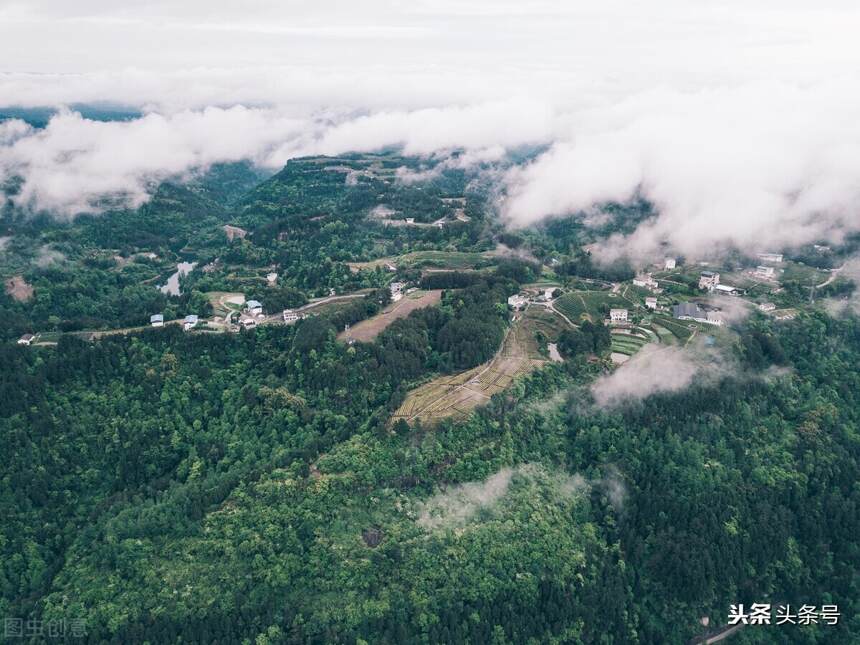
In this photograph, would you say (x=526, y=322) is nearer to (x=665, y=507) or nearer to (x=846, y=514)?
(x=665, y=507)

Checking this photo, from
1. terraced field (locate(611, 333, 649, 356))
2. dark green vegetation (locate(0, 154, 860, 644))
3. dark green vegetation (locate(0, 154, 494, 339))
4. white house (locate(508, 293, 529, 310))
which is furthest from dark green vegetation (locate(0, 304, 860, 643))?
dark green vegetation (locate(0, 154, 494, 339))

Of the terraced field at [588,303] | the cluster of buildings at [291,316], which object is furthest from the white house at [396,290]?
the terraced field at [588,303]

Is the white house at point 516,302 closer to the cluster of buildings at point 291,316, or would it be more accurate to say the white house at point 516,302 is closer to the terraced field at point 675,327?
the terraced field at point 675,327

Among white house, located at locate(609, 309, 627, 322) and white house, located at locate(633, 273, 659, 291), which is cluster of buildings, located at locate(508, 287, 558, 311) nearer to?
white house, located at locate(609, 309, 627, 322)

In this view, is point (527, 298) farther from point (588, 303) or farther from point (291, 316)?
point (291, 316)

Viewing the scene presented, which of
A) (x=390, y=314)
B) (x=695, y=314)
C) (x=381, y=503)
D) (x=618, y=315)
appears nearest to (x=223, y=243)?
(x=390, y=314)

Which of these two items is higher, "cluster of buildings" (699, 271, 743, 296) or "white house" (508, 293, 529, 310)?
"white house" (508, 293, 529, 310)
